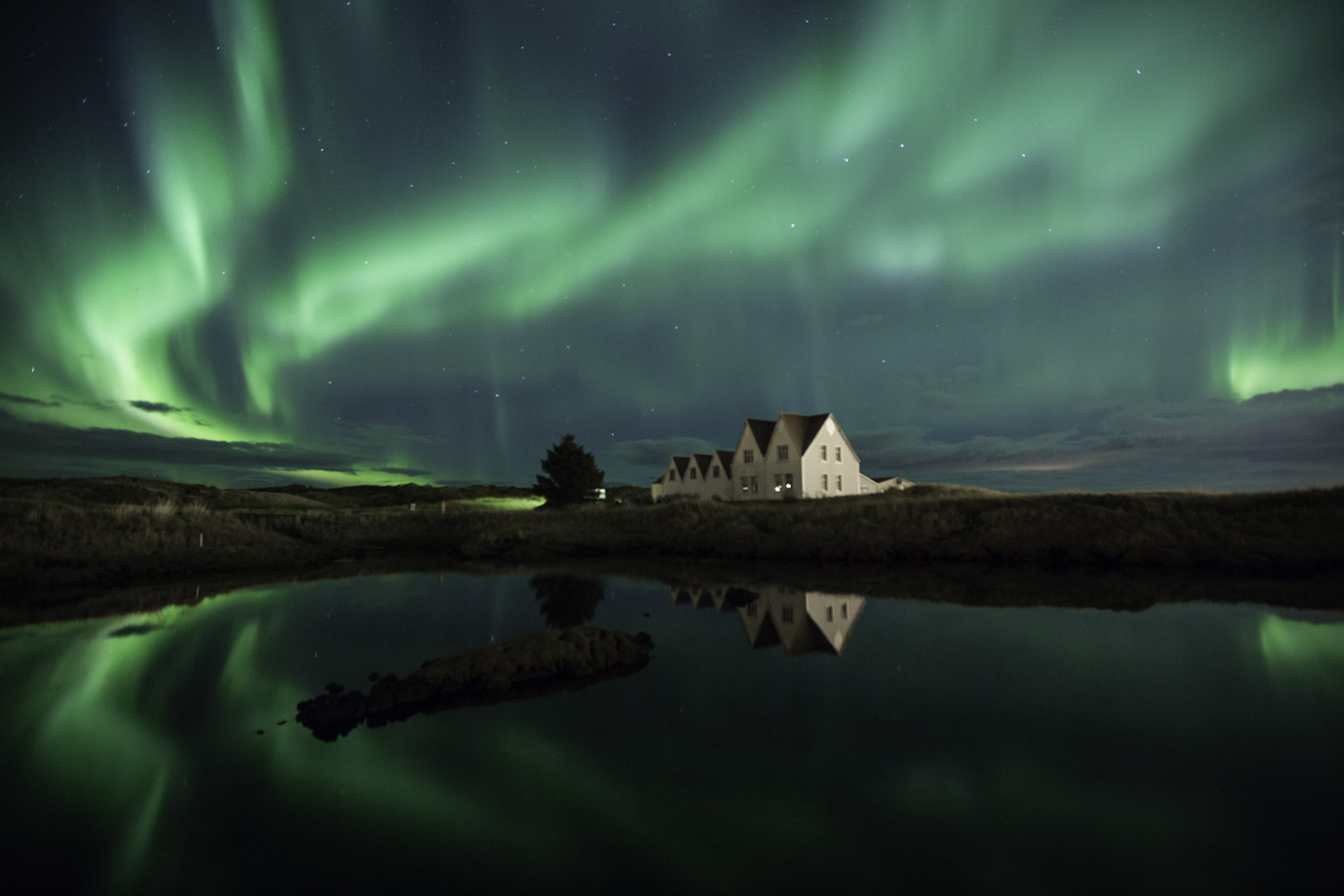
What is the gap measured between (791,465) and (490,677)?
141ft

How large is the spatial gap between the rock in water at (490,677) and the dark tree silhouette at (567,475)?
5047 cm

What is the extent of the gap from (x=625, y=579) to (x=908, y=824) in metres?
21.3

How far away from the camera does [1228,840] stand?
18.6 ft

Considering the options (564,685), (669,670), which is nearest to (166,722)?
(564,685)

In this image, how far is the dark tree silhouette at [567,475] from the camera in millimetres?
63312

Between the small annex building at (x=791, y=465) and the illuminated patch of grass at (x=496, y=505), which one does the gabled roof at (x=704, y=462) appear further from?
the illuminated patch of grass at (x=496, y=505)

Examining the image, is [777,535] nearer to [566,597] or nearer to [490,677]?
[566,597]

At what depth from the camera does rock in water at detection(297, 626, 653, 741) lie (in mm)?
9477

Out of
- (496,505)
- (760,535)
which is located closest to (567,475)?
(496,505)

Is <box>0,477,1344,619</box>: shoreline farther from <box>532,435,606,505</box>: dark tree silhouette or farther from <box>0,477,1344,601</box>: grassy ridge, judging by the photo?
<box>532,435,606,505</box>: dark tree silhouette

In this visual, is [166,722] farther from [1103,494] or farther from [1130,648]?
[1103,494]

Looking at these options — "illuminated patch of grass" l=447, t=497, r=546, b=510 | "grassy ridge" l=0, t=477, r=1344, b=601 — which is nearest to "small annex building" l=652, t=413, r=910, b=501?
"grassy ridge" l=0, t=477, r=1344, b=601

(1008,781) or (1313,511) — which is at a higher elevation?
(1313,511)

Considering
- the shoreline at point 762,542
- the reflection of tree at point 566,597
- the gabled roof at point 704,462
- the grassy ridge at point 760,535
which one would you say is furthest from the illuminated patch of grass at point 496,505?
the reflection of tree at point 566,597
